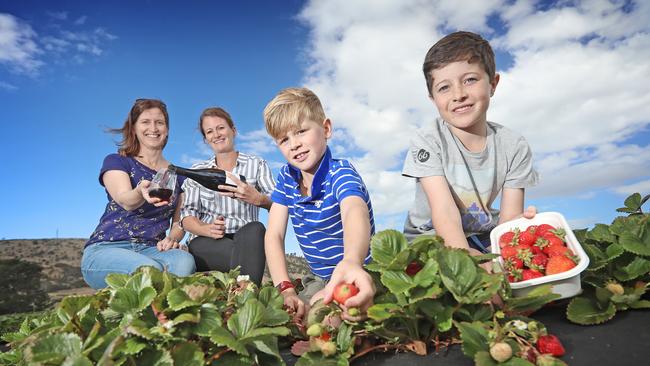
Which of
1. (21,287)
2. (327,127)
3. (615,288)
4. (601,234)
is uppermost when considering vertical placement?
(327,127)

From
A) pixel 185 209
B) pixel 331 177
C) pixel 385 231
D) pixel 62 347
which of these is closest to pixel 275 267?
pixel 331 177

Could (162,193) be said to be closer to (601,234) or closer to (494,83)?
(494,83)

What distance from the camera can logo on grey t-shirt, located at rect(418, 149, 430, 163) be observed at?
3.14 m

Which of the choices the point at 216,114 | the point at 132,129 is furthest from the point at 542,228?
the point at 132,129

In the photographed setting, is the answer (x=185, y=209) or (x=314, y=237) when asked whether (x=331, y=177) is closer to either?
(x=314, y=237)

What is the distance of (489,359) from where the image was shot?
66.1 inches

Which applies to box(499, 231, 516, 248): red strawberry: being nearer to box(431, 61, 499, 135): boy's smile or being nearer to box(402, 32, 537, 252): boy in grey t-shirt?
box(402, 32, 537, 252): boy in grey t-shirt

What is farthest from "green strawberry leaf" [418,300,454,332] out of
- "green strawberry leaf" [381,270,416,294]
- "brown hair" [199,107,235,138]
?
"brown hair" [199,107,235,138]

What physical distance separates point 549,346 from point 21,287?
11.8 m

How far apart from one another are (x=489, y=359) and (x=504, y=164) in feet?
6.14

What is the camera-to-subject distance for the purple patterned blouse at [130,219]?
4582 mm

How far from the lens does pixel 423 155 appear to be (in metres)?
3.16

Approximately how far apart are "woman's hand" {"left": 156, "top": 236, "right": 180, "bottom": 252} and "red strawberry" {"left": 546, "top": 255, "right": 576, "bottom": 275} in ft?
11.3

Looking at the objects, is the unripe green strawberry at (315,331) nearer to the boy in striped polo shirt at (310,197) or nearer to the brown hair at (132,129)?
the boy in striped polo shirt at (310,197)
